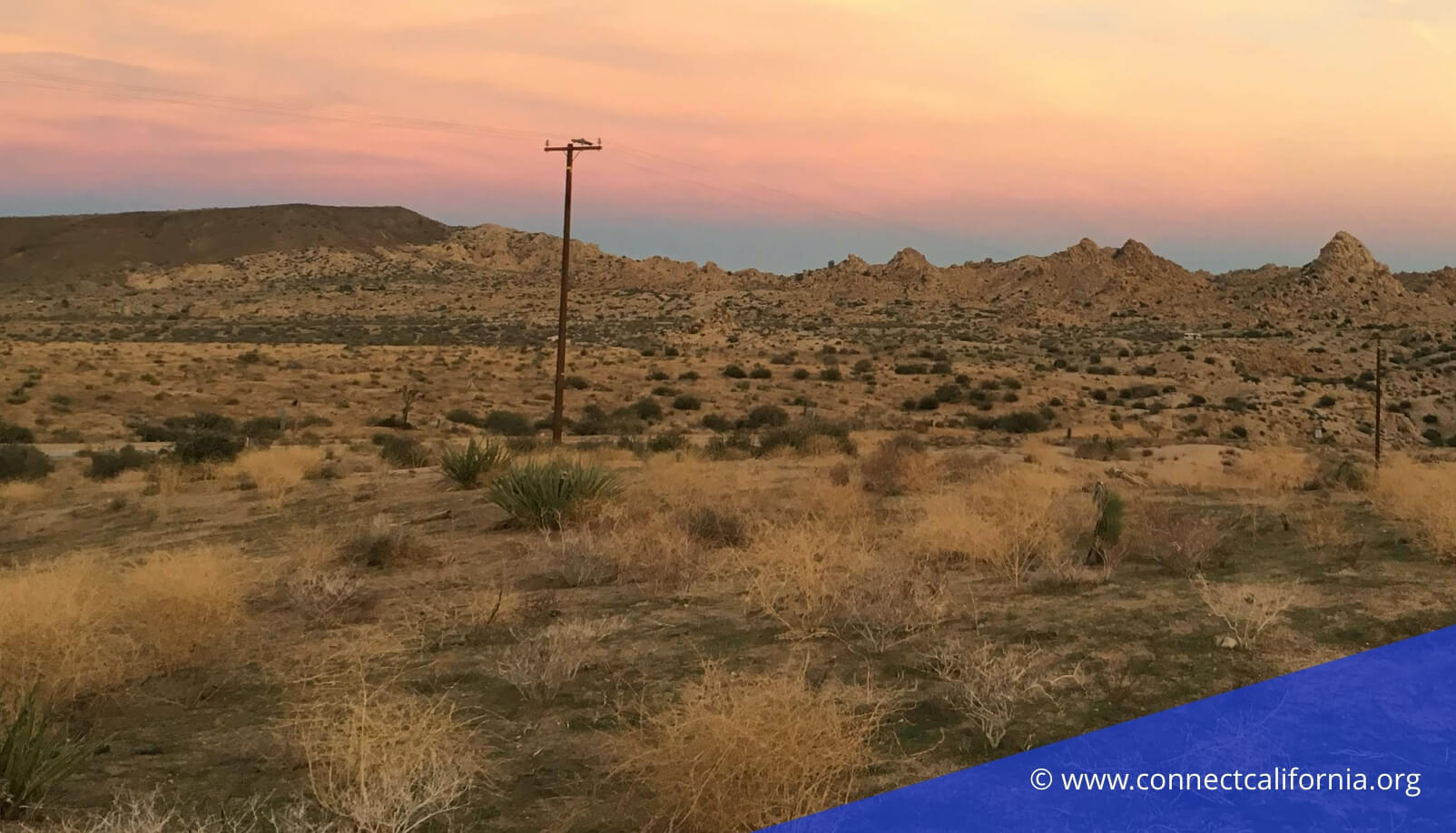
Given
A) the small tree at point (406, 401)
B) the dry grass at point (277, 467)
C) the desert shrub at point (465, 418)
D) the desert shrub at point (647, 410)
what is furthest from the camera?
the desert shrub at point (647, 410)

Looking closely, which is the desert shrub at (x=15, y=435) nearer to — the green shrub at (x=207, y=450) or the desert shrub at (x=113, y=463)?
the desert shrub at (x=113, y=463)

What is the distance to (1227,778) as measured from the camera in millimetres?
4863

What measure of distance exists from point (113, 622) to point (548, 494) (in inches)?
219

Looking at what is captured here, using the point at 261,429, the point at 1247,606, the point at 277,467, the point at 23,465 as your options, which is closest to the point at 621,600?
the point at 1247,606

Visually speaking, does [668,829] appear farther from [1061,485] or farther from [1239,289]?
[1239,289]

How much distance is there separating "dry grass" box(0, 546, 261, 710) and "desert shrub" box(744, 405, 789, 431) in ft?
78.5

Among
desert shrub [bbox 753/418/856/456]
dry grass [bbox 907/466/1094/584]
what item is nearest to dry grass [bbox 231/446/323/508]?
desert shrub [bbox 753/418/856/456]

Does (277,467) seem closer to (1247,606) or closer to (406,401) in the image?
(406,401)

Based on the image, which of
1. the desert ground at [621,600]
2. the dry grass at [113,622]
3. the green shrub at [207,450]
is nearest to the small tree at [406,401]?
the desert ground at [621,600]

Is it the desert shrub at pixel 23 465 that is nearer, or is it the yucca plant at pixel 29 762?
the yucca plant at pixel 29 762

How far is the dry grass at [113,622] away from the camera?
→ 6.34 metres

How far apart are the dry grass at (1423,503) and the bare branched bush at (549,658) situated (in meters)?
8.60

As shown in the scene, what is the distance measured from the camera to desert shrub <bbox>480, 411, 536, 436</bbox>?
3058cm

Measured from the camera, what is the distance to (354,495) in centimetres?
1656
